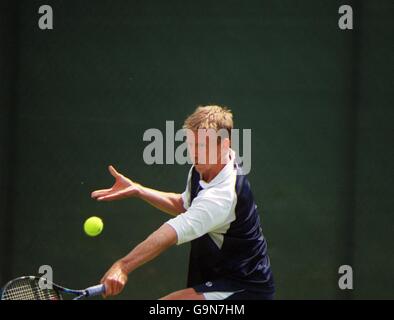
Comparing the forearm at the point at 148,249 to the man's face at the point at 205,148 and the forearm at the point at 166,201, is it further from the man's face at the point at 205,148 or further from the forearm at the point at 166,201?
the forearm at the point at 166,201

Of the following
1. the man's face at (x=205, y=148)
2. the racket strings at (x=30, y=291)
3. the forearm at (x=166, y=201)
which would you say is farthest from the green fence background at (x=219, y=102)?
the racket strings at (x=30, y=291)

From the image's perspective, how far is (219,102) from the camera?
4.86 m

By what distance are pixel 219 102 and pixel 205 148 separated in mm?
1392

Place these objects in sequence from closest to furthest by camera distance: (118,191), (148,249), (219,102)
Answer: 1. (148,249)
2. (118,191)
3. (219,102)

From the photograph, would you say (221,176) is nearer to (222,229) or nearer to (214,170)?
(214,170)

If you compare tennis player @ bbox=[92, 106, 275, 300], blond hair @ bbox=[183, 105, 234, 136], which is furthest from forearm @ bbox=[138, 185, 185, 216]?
blond hair @ bbox=[183, 105, 234, 136]

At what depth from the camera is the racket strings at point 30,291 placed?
3.35m

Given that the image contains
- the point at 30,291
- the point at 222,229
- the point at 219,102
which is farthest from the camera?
the point at 219,102

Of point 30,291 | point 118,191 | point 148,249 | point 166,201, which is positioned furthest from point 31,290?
point 166,201

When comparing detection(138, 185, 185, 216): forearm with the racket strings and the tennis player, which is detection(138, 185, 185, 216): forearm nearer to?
the tennis player

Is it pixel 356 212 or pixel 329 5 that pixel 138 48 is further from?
pixel 356 212

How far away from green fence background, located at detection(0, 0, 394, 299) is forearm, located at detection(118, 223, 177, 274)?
164 cm

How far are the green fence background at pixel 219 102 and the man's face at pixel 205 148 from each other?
134 cm
